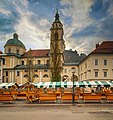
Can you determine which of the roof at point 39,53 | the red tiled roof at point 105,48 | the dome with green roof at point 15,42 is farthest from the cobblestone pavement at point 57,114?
the dome with green roof at point 15,42

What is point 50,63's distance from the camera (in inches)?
3927

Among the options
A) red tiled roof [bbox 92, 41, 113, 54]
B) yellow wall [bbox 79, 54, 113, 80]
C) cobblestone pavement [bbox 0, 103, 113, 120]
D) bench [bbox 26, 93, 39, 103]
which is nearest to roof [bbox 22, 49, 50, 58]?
red tiled roof [bbox 92, 41, 113, 54]

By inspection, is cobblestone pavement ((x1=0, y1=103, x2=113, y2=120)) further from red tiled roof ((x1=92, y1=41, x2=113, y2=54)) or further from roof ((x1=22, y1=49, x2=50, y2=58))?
roof ((x1=22, y1=49, x2=50, y2=58))

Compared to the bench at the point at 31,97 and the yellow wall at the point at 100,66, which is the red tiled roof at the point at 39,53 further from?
the bench at the point at 31,97

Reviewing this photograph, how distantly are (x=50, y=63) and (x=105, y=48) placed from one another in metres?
35.2

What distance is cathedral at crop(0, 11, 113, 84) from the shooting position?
218 feet

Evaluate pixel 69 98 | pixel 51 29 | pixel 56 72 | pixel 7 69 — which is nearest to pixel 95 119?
pixel 69 98

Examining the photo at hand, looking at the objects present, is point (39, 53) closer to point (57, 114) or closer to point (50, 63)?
point (50, 63)

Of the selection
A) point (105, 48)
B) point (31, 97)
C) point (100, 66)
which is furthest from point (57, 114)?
point (105, 48)

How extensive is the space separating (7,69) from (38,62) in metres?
14.1

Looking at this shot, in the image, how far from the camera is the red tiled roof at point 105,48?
6700 cm

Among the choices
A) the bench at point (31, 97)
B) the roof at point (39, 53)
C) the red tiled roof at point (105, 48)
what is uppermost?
the roof at point (39, 53)

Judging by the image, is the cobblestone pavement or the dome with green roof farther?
the dome with green roof

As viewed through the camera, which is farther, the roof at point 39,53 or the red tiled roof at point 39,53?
the red tiled roof at point 39,53
